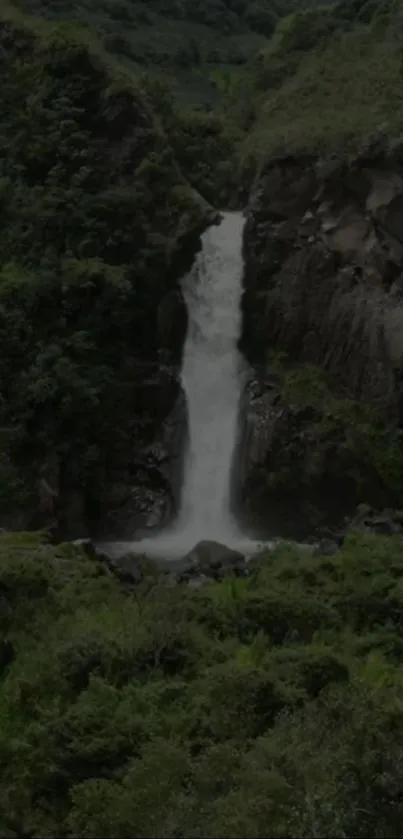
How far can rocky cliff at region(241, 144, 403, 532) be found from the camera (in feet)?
87.6

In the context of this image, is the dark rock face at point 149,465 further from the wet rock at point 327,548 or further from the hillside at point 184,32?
the hillside at point 184,32

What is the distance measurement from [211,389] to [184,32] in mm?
31201

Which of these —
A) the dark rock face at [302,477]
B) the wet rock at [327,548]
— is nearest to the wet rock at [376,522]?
the wet rock at [327,548]

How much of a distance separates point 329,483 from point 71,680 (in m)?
14.9

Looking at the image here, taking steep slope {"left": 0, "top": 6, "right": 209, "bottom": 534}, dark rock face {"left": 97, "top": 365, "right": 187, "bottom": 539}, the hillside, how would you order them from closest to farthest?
1. steep slope {"left": 0, "top": 6, "right": 209, "bottom": 534}
2. dark rock face {"left": 97, "top": 365, "right": 187, "bottom": 539}
3. the hillside

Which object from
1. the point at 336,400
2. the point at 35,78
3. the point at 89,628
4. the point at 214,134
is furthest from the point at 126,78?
the point at 89,628

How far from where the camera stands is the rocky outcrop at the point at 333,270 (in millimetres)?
27203

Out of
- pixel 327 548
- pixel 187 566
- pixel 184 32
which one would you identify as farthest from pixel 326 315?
pixel 184 32

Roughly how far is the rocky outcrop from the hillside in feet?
49.5

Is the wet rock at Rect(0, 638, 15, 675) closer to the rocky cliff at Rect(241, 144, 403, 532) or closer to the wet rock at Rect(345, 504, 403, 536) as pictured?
the wet rock at Rect(345, 504, 403, 536)

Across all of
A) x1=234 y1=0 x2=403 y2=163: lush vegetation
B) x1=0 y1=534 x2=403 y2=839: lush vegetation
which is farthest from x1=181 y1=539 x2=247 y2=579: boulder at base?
x1=234 y1=0 x2=403 y2=163: lush vegetation

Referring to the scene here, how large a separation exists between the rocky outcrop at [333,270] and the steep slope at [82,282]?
6.45ft

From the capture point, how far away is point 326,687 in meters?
12.1

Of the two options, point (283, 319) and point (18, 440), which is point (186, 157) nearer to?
point (283, 319)
